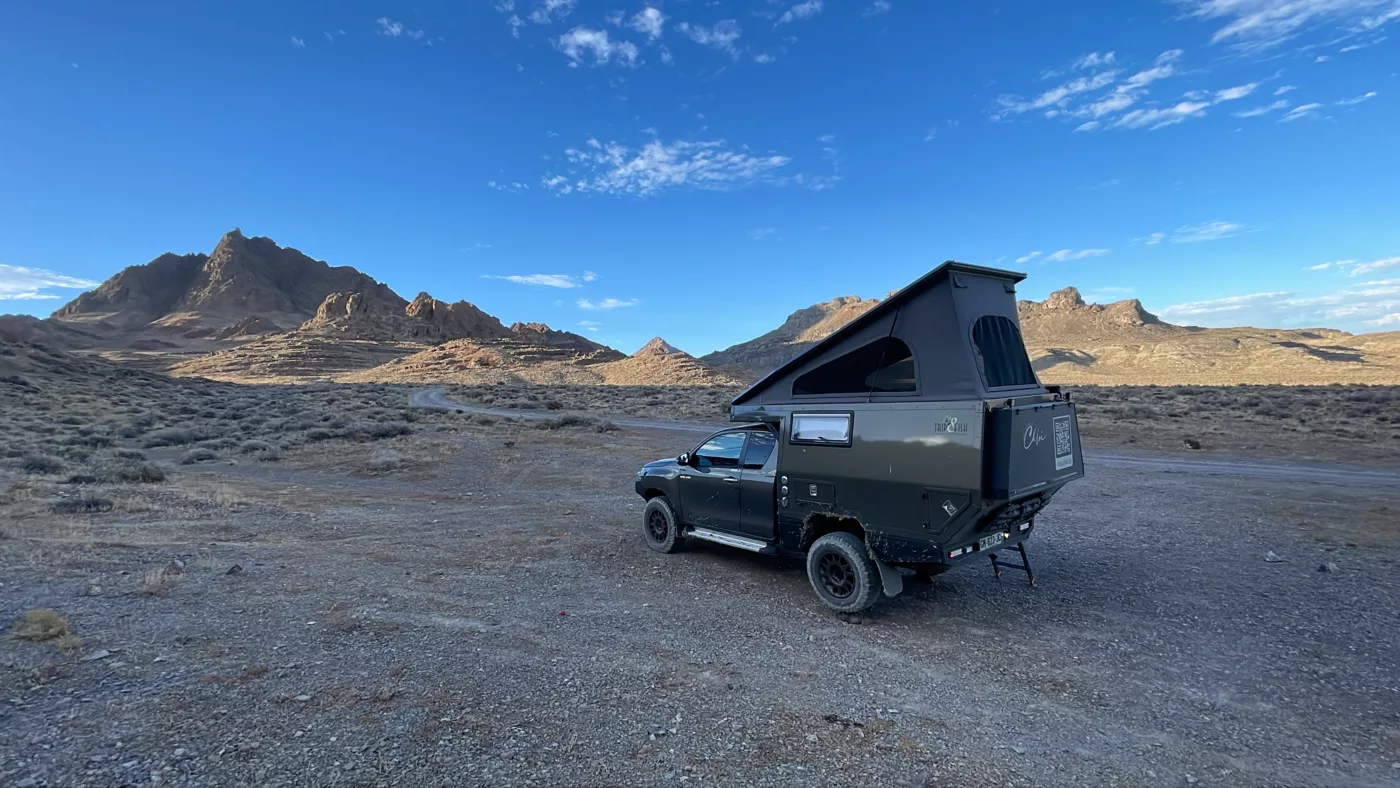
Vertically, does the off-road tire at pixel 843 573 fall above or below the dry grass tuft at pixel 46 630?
above

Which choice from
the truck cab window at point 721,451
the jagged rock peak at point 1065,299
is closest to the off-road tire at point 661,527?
the truck cab window at point 721,451

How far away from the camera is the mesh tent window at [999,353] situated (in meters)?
6.20

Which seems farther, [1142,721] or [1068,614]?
[1068,614]

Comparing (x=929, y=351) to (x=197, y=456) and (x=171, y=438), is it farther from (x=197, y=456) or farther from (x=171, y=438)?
(x=171, y=438)

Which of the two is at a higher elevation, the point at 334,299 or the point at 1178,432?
the point at 334,299

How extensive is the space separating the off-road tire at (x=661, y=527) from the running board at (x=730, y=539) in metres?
0.21

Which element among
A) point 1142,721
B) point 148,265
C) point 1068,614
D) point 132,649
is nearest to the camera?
point 1142,721

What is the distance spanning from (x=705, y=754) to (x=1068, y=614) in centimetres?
427

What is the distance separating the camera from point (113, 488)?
1323 cm

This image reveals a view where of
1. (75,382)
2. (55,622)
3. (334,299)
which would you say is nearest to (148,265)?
(334,299)

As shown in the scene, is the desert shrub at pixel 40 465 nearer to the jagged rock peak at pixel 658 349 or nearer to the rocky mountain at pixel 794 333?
the jagged rock peak at pixel 658 349

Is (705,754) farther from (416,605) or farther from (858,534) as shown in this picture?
(416,605)

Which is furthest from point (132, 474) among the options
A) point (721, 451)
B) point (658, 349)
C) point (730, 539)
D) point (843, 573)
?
point (658, 349)

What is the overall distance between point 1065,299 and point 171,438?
492ft
